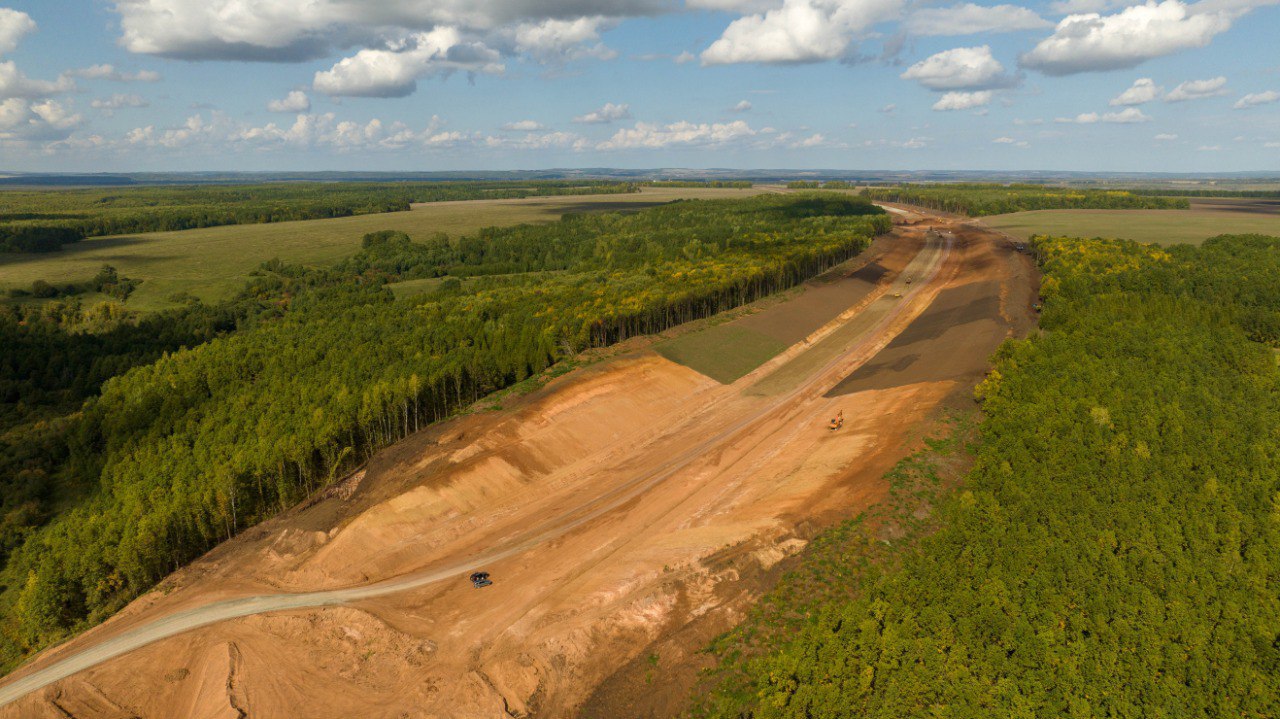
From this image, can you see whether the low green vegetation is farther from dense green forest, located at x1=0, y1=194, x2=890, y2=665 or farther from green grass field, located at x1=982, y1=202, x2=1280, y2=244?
dense green forest, located at x1=0, y1=194, x2=890, y2=665

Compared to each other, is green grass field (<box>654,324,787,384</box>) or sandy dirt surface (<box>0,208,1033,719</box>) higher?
green grass field (<box>654,324,787,384</box>)

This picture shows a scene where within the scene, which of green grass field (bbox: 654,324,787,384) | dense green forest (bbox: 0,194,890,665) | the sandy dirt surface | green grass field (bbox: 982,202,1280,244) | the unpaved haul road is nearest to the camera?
the sandy dirt surface

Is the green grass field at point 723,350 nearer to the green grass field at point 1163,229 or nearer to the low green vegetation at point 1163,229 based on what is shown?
the green grass field at point 1163,229

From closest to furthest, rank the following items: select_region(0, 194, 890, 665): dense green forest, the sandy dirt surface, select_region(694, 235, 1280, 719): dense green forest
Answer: select_region(694, 235, 1280, 719): dense green forest < the sandy dirt surface < select_region(0, 194, 890, 665): dense green forest

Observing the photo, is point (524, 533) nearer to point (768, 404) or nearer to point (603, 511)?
point (603, 511)

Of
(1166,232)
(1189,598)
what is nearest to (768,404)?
(1189,598)

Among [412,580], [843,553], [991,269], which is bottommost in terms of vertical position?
[412,580]

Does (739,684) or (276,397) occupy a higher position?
(276,397)

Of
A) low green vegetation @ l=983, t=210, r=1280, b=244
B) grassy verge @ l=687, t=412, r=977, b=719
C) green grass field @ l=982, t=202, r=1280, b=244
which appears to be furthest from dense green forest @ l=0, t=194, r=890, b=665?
low green vegetation @ l=983, t=210, r=1280, b=244
